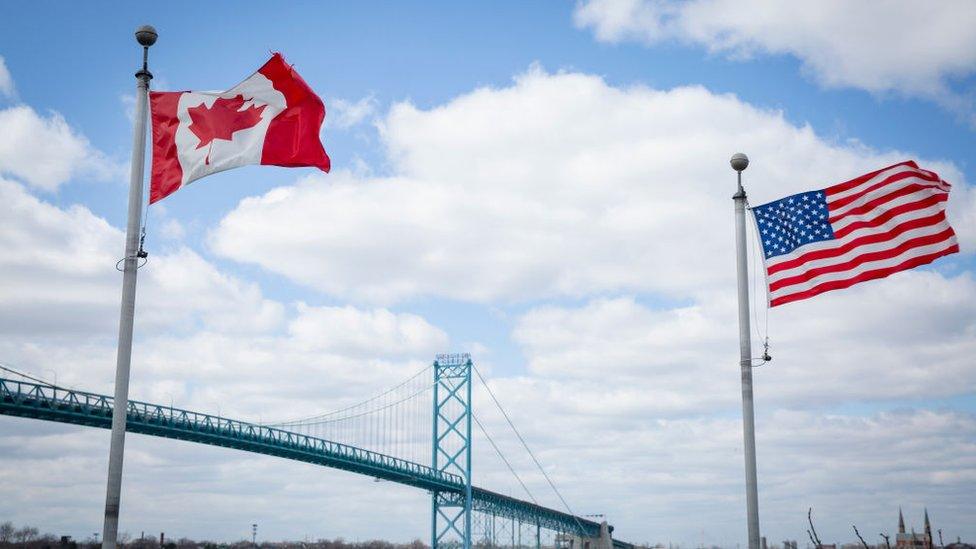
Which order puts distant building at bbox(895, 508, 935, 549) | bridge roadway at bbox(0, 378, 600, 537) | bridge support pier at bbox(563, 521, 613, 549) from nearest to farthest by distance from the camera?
distant building at bbox(895, 508, 935, 549) < bridge roadway at bbox(0, 378, 600, 537) < bridge support pier at bbox(563, 521, 613, 549)

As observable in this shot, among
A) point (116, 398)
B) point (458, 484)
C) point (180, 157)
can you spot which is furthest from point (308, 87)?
point (458, 484)

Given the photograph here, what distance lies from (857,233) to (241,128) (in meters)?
8.86

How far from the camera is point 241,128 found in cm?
1384

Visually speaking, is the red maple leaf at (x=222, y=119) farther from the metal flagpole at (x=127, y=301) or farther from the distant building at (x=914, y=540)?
the distant building at (x=914, y=540)

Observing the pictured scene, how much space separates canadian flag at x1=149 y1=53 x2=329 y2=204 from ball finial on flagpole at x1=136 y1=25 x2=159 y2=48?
696 mm

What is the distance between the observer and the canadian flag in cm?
1374

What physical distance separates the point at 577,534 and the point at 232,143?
10216 centimetres

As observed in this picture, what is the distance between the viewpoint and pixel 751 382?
15430mm

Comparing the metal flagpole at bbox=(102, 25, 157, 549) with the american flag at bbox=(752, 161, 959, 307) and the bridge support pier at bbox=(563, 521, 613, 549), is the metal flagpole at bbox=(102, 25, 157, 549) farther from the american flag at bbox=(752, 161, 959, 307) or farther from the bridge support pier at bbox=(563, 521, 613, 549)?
the bridge support pier at bbox=(563, 521, 613, 549)

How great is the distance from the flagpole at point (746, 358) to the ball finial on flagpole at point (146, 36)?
838 centimetres

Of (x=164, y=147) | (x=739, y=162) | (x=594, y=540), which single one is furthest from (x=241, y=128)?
(x=594, y=540)

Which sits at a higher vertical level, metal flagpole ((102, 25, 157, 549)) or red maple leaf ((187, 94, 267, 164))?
red maple leaf ((187, 94, 267, 164))

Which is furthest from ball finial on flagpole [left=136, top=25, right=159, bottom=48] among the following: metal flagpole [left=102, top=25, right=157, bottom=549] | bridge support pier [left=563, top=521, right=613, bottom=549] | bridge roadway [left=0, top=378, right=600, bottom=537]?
bridge support pier [left=563, top=521, right=613, bottom=549]

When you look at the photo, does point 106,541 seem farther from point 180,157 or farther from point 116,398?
point 180,157
